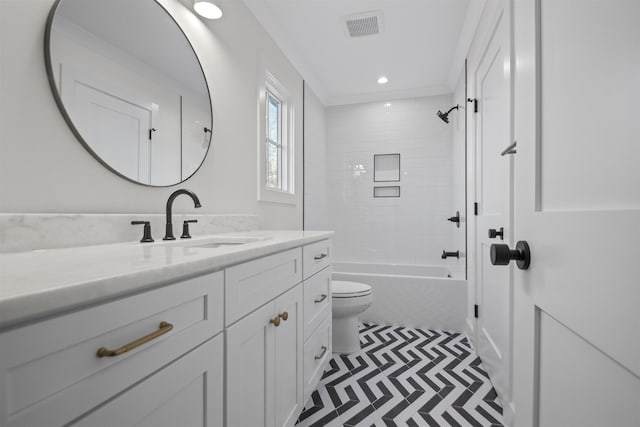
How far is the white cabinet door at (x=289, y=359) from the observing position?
1118mm

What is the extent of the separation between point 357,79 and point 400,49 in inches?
27.1

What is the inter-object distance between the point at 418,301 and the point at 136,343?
258 centimetres

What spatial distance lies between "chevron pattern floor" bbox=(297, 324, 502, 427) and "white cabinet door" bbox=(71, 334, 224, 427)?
0.91 metres

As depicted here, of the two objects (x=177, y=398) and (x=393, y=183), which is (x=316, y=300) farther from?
(x=393, y=183)

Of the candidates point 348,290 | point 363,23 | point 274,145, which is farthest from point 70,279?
point 363,23

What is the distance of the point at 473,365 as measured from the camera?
2.01 meters

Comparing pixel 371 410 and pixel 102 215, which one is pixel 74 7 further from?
pixel 371 410

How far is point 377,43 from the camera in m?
2.61

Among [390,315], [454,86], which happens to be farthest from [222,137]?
[454,86]

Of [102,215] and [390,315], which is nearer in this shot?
[102,215]

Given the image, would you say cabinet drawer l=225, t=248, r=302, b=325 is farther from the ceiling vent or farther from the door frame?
the ceiling vent

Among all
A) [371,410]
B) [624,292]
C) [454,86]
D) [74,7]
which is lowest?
[371,410]

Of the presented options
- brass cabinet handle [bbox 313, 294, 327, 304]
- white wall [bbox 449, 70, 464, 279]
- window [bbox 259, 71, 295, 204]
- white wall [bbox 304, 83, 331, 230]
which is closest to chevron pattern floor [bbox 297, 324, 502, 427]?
brass cabinet handle [bbox 313, 294, 327, 304]

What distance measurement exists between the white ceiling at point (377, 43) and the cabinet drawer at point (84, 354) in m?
2.16
